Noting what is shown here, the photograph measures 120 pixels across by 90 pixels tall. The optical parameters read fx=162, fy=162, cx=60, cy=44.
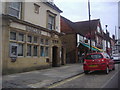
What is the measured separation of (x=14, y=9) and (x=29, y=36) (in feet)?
8.77

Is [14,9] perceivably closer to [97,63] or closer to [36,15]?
[36,15]

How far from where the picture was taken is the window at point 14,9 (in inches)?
482

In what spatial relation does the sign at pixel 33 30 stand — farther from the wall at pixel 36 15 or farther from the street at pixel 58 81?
the street at pixel 58 81

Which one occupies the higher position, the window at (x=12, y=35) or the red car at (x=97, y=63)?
the window at (x=12, y=35)

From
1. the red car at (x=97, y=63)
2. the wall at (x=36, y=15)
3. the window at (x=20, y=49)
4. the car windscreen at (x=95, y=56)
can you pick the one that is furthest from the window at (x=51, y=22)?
the red car at (x=97, y=63)

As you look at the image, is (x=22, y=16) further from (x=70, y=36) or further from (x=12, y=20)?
(x=70, y=36)

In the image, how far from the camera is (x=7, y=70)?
11.2 m

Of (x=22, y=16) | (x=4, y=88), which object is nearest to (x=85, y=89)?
(x=4, y=88)

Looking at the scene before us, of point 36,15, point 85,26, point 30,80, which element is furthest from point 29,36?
point 85,26

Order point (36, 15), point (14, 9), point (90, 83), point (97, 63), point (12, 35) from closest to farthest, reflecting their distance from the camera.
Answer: point (90, 83)
point (97, 63)
point (12, 35)
point (14, 9)
point (36, 15)

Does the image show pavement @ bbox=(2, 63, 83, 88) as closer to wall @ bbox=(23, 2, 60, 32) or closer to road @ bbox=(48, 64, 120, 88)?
road @ bbox=(48, 64, 120, 88)

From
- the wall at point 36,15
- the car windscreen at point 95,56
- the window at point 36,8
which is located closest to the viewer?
the car windscreen at point 95,56

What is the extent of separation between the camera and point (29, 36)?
46.5 ft

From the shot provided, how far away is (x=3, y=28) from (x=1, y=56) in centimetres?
195
